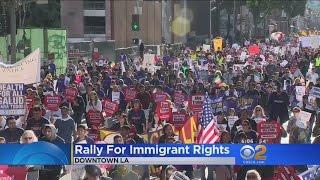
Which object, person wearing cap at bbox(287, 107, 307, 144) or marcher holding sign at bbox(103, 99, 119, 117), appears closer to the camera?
person wearing cap at bbox(287, 107, 307, 144)

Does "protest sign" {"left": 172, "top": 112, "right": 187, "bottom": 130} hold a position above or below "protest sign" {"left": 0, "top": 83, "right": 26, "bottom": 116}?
below

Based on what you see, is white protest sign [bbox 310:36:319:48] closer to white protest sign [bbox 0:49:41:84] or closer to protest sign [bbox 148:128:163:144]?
white protest sign [bbox 0:49:41:84]

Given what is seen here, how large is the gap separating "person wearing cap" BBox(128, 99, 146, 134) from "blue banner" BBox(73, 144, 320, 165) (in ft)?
15.6

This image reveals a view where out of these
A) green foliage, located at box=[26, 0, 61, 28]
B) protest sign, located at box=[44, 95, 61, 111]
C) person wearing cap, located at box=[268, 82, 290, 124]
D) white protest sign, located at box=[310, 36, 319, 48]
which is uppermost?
green foliage, located at box=[26, 0, 61, 28]

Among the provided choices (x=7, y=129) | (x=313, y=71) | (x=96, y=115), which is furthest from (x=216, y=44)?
(x=7, y=129)

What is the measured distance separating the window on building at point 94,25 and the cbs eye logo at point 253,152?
72483 mm

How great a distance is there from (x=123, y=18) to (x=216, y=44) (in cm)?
3611

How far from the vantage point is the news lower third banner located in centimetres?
962

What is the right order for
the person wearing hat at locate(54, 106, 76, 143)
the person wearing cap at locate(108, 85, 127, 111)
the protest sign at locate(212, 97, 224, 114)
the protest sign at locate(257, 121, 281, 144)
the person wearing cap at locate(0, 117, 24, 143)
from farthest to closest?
the person wearing cap at locate(108, 85, 127, 111) → the protest sign at locate(212, 97, 224, 114) → the person wearing hat at locate(54, 106, 76, 143) → the protest sign at locate(257, 121, 281, 144) → the person wearing cap at locate(0, 117, 24, 143)

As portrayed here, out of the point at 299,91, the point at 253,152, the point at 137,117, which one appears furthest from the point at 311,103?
the point at 253,152

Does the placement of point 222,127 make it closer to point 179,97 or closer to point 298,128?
point 298,128

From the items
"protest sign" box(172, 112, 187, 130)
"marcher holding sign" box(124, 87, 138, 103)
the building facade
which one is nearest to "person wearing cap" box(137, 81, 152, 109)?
"marcher holding sign" box(124, 87, 138, 103)

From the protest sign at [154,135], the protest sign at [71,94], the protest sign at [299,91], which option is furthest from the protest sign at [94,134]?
the protest sign at [299,91]

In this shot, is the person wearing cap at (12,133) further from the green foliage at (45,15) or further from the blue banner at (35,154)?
the green foliage at (45,15)
